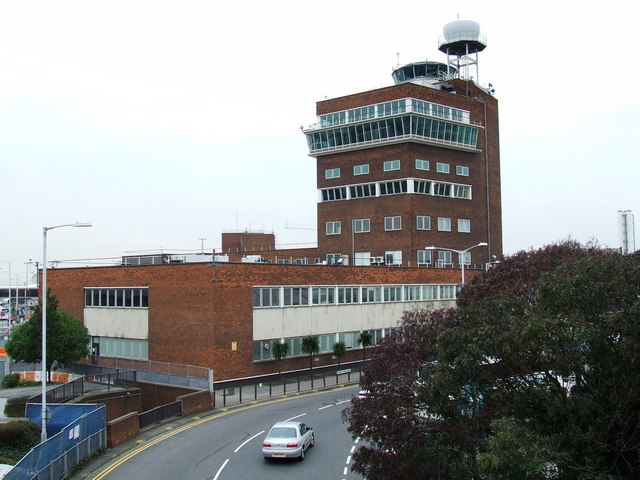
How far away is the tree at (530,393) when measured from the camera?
13.5m

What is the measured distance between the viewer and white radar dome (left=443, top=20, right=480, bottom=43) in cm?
8850

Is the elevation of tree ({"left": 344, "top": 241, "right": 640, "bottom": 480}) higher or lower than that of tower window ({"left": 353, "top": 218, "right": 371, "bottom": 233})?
lower

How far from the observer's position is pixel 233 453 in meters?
28.7

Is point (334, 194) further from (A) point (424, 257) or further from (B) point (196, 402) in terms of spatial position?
(B) point (196, 402)

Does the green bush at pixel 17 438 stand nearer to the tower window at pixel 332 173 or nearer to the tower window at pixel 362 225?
the tower window at pixel 362 225

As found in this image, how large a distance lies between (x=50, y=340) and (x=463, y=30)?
225 ft

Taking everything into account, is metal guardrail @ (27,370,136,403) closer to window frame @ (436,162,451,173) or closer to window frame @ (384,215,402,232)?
window frame @ (384,215,402,232)

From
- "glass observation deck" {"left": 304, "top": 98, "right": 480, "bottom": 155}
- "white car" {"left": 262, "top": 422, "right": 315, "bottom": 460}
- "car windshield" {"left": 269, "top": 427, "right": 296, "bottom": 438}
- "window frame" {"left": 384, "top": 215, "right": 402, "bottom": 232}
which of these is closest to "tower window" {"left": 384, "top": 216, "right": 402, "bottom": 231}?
"window frame" {"left": 384, "top": 215, "right": 402, "bottom": 232}

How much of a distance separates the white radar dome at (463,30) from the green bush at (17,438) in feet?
252

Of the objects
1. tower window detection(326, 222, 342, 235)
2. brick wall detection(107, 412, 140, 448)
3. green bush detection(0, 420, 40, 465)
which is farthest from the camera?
tower window detection(326, 222, 342, 235)

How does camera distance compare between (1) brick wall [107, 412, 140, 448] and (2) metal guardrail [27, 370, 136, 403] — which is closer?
(1) brick wall [107, 412, 140, 448]

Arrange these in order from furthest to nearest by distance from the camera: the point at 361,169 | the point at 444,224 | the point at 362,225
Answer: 1. the point at 362,225
2. the point at 361,169
3. the point at 444,224

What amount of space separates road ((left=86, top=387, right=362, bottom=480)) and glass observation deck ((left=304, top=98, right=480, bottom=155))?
43.9 meters

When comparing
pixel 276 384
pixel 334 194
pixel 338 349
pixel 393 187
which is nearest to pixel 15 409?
pixel 276 384
